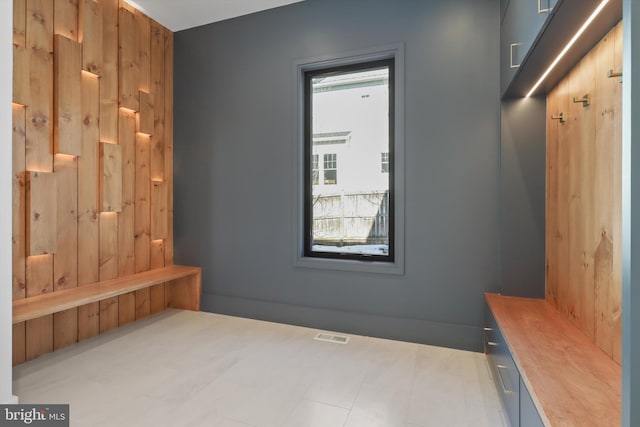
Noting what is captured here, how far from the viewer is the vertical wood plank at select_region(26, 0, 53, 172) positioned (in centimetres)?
218

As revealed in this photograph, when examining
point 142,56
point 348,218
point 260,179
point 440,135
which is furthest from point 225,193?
point 440,135

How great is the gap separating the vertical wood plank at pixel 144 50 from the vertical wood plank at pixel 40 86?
0.74m

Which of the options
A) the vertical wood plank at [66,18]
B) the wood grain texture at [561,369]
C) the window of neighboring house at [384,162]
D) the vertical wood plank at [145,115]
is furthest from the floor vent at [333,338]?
the vertical wood plank at [66,18]

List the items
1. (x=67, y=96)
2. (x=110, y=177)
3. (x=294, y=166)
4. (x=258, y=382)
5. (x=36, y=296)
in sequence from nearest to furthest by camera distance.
Answer: (x=258, y=382), (x=36, y=296), (x=67, y=96), (x=110, y=177), (x=294, y=166)

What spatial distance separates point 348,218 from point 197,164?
1632 mm

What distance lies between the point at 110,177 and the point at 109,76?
85 cm

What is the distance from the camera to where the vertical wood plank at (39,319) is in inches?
86.7

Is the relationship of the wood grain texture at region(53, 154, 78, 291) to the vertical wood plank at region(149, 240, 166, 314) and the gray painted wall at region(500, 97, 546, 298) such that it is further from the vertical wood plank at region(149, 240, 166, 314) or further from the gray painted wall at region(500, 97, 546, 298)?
the gray painted wall at region(500, 97, 546, 298)

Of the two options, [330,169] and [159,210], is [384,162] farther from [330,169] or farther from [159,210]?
[159,210]

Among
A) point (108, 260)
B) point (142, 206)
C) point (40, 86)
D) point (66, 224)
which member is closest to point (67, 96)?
point (40, 86)

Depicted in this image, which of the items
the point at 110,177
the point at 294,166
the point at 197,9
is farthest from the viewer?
the point at 197,9

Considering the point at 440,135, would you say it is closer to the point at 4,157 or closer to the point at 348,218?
→ the point at 348,218

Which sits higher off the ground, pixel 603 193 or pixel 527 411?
pixel 603 193

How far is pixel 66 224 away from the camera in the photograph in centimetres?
242
